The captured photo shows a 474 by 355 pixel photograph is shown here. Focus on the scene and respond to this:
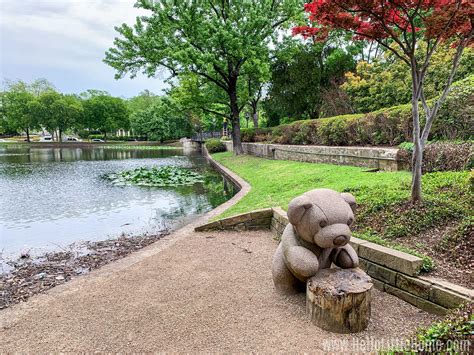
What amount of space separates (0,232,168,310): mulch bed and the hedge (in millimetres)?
6816

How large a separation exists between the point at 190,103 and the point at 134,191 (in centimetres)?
1008

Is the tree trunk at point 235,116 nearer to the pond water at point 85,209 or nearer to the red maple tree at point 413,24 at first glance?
the pond water at point 85,209

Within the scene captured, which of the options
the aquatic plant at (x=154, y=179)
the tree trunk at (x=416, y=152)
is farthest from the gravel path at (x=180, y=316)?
the aquatic plant at (x=154, y=179)

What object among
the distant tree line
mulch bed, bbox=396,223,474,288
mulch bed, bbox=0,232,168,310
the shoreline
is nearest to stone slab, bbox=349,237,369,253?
mulch bed, bbox=396,223,474,288

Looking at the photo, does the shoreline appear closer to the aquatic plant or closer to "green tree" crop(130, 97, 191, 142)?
the aquatic plant

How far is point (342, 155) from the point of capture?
32.3 ft

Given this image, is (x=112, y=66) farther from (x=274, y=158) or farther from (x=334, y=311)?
(x=334, y=311)

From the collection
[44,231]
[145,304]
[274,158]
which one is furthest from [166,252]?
[274,158]

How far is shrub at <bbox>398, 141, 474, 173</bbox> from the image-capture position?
5.88 metres

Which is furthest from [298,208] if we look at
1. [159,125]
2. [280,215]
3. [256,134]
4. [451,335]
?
[159,125]

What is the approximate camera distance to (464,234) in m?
3.47

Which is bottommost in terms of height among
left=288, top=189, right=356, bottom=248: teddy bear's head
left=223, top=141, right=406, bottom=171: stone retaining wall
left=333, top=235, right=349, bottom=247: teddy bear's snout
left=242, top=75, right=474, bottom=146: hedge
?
left=333, top=235, right=349, bottom=247: teddy bear's snout

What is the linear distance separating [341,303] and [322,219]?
70cm

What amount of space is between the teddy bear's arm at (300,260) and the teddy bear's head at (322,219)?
123 millimetres
